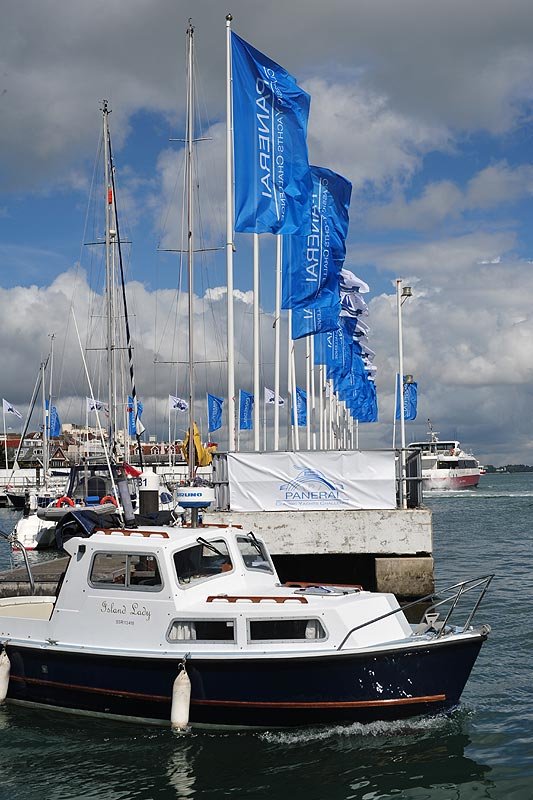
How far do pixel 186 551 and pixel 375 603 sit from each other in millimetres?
3135

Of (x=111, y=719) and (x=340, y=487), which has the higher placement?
(x=340, y=487)

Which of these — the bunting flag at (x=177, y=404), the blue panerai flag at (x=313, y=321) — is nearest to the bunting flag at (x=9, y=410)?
the bunting flag at (x=177, y=404)

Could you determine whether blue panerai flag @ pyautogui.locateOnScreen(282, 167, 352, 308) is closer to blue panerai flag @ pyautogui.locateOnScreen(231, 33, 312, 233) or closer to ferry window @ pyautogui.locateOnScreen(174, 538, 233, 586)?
blue panerai flag @ pyautogui.locateOnScreen(231, 33, 312, 233)

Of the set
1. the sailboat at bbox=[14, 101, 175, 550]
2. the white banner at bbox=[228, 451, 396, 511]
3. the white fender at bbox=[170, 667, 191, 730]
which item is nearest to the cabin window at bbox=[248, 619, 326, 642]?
the white fender at bbox=[170, 667, 191, 730]

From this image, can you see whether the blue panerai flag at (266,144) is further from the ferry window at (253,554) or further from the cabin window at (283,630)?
the cabin window at (283,630)

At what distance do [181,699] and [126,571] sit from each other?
7.11 ft

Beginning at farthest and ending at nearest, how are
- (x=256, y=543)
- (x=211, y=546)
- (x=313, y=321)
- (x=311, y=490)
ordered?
(x=313, y=321) → (x=311, y=490) → (x=256, y=543) → (x=211, y=546)

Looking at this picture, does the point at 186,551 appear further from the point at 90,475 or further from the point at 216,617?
the point at 90,475

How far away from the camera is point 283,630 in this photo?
512 inches

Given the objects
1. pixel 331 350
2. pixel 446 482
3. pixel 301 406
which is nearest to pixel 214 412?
pixel 301 406

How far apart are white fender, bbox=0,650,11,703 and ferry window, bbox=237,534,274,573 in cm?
433

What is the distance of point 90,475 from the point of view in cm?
4178

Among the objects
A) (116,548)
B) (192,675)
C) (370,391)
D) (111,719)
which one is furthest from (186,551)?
(370,391)

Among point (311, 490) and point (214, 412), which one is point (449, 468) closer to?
point (214, 412)
